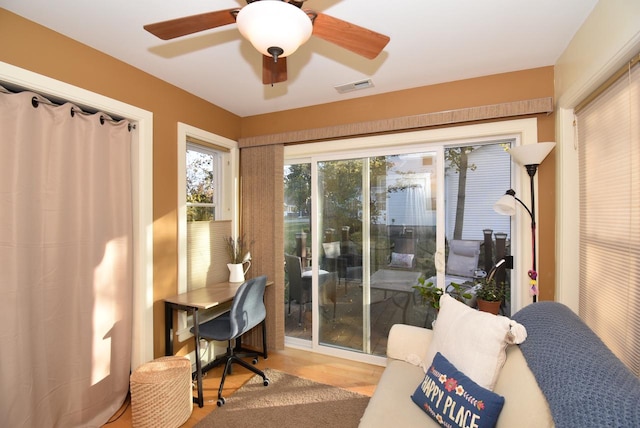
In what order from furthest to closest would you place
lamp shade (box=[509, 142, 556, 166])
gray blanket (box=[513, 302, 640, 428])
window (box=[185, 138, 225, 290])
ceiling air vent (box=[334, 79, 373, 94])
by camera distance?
window (box=[185, 138, 225, 290]), ceiling air vent (box=[334, 79, 373, 94]), lamp shade (box=[509, 142, 556, 166]), gray blanket (box=[513, 302, 640, 428])

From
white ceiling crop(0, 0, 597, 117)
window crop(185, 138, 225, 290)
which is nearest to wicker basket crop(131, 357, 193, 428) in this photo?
window crop(185, 138, 225, 290)

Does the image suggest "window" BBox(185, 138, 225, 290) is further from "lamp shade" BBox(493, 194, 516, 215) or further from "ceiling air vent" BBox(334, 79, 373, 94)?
"lamp shade" BBox(493, 194, 516, 215)

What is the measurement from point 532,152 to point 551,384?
157 cm

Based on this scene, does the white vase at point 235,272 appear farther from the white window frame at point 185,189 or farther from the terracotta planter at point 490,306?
the terracotta planter at point 490,306

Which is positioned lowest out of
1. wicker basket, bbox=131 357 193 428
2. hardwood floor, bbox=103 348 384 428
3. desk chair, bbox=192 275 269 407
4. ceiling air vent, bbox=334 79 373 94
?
hardwood floor, bbox=103 348 384 428

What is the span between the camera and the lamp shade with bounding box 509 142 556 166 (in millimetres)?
1915

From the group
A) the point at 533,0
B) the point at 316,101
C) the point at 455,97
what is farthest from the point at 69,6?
the point at 455,97

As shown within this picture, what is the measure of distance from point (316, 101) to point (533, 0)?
5.75 feet

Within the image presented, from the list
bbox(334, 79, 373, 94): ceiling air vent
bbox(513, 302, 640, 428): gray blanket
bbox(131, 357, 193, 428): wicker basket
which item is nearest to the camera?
bbox(513, 302, 640, 428): gray blanket

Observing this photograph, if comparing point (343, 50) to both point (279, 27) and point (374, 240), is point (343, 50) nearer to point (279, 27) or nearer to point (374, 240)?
point (279, 27)

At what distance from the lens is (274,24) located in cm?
100

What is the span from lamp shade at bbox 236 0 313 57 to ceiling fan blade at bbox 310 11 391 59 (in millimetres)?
112

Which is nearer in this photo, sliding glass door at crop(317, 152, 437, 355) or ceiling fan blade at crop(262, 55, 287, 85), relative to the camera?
ceiling fan blade at crop(262, 55, 287, 85)

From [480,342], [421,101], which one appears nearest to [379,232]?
[421,101]
